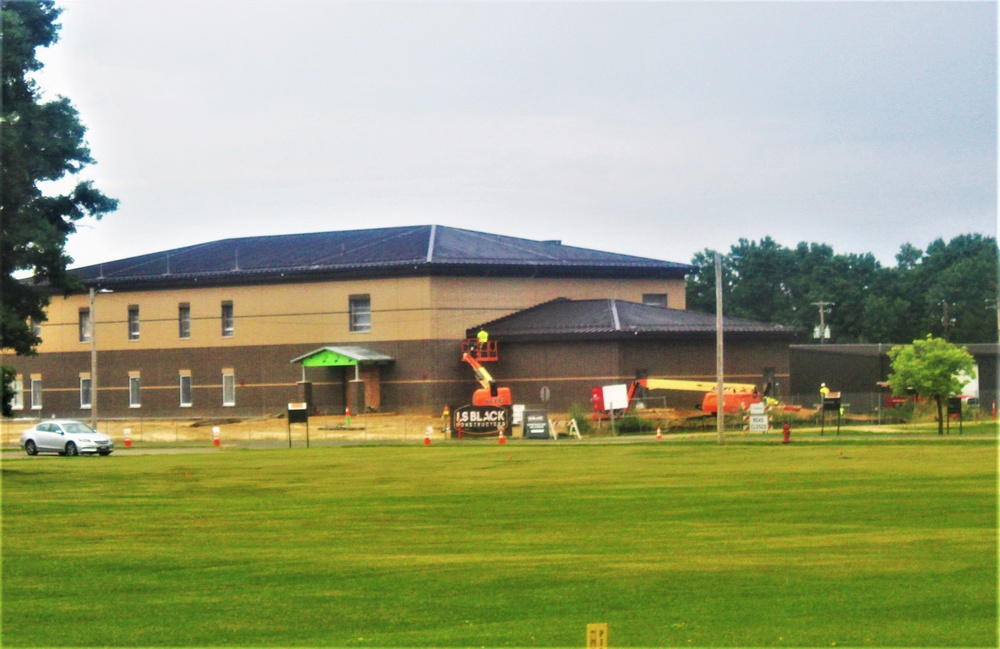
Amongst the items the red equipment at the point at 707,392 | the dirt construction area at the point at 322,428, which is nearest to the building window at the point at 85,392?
the dirt construction area at the point at 322,428

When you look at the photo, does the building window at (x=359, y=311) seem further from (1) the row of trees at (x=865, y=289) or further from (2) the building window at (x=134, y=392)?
(1) the row of trees at (x=865, y=289)

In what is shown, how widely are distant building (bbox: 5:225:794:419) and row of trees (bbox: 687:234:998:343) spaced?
182 feet

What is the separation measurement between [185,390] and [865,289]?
84.5m

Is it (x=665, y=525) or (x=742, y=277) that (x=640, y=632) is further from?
(x=742, y=277)

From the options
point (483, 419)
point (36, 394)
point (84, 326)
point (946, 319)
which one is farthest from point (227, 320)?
point (946, 319)

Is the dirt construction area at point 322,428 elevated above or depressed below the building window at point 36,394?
below

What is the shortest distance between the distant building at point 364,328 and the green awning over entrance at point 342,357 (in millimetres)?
137

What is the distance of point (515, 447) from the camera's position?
57.6 metres

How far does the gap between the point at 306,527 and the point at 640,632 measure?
11163 mm

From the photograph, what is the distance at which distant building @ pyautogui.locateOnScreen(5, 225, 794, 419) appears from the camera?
80062mm

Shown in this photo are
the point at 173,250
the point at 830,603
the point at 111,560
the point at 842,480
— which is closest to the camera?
the point at 830,603

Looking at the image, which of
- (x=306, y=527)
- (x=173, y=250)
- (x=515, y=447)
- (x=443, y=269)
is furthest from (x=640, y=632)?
(x=173, y=250)

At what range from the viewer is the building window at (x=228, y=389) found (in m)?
87.3

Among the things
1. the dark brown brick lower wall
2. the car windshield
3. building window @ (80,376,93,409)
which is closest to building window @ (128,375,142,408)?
the dark brown brick lower wall
